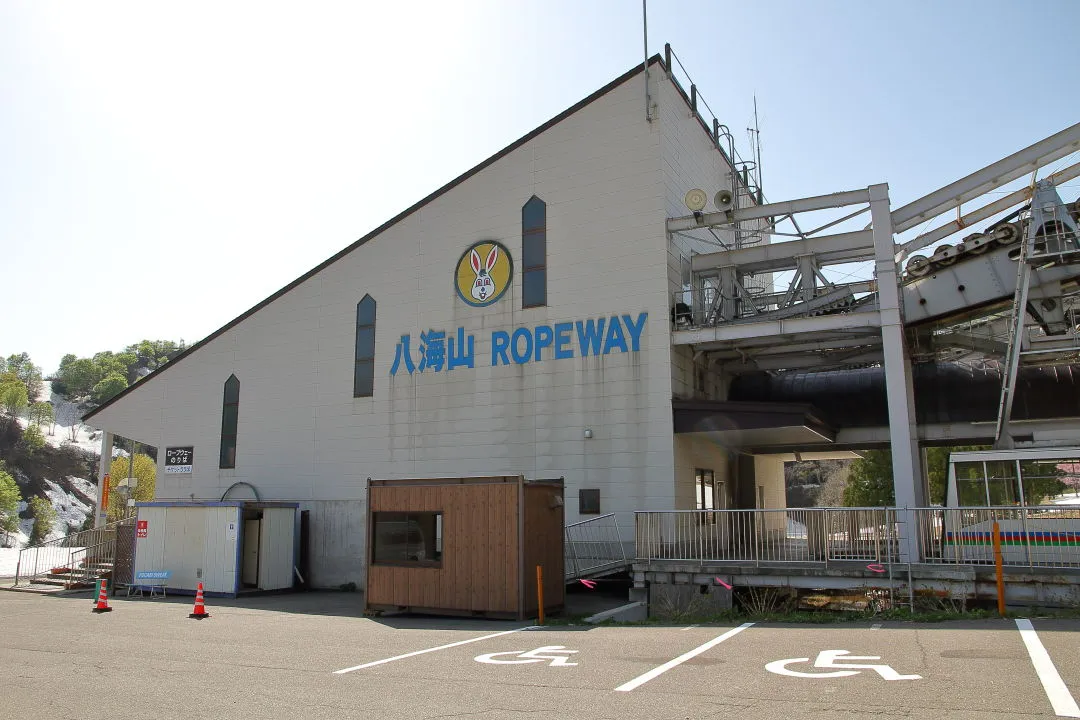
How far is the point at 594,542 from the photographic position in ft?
69.9

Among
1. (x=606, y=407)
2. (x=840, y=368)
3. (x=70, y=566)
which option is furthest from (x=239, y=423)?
(x=840, y=368)

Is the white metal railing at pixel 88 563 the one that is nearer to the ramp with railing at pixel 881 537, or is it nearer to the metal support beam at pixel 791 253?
the ramp with railing at pixel 881 537

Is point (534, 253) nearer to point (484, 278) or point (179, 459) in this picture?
point (484, 278)

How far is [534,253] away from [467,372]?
3993 millimetres

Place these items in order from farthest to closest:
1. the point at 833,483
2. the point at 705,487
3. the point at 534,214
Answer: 1. the point at 833,483
2. the point at 534,214
3. the point at 705,487

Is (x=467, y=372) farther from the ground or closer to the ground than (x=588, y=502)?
farther from the ground

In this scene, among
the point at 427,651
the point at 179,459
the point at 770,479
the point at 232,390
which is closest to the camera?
the point at 427,651

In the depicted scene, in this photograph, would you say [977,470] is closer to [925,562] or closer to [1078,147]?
[925,562]

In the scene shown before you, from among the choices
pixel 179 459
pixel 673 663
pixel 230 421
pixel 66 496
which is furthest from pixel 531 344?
pixel 66 496

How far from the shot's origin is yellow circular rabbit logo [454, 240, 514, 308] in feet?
79.1

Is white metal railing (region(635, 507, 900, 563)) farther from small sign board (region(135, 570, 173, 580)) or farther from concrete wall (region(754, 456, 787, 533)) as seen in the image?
small sign board (region(135, 570, 173, 580))

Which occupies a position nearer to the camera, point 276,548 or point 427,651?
point 427,651

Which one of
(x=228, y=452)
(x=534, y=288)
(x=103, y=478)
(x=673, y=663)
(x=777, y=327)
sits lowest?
(x=673, y=663)

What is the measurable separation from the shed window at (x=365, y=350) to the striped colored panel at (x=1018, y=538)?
1699 centimetres
